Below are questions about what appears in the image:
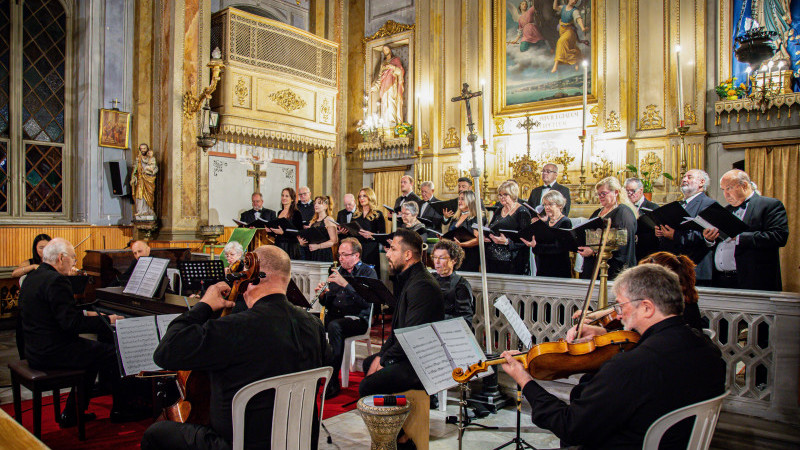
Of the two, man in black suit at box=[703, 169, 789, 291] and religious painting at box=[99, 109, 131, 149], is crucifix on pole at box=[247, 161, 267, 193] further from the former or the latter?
man in black suit at box=[703, 169, 789, 291]

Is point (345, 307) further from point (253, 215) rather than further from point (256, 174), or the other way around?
point (256, 174)

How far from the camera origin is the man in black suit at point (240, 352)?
7.27ft

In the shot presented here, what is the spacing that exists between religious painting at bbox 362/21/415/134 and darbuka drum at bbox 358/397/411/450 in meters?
8.45

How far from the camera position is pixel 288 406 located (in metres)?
2.30

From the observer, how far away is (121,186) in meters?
9.12

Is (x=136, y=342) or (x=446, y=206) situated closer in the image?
(x=136, y=342)

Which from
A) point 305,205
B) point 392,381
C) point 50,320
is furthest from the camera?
point 305,205

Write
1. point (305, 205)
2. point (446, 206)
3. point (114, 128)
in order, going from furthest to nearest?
point (114, 128) < point (305, 205) < point (446, 206)

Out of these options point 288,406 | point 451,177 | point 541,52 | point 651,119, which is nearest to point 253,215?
point 451,177

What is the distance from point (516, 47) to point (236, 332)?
848 centimetres

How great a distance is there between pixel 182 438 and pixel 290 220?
5476 mm

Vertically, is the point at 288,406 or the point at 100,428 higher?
the point at 288,406

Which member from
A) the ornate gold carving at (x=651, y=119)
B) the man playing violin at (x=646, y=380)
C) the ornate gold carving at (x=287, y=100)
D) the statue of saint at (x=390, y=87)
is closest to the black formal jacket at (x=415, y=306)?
the man playing violin at (x=646, y=380)

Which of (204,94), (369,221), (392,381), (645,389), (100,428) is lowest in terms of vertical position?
(100,428)
